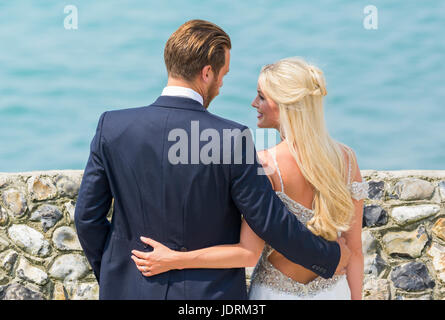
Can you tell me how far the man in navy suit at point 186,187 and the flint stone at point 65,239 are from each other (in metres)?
1.69

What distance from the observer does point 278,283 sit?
6.81 ft

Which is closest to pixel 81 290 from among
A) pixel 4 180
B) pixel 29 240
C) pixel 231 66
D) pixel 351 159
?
pixel 29 240

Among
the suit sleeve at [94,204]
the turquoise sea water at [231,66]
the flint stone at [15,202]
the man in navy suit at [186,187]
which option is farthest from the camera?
the turquoise sea water at [231,66]

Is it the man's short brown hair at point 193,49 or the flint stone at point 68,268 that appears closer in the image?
the man's short brown hair at point 193,49

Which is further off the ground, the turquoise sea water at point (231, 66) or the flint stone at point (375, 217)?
the turquoise sea water at point (231, 66)

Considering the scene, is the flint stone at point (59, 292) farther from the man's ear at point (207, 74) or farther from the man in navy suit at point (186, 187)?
the man's ear at point (207, 74)

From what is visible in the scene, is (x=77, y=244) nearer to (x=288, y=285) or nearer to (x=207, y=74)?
Result: (x=288, y=285)

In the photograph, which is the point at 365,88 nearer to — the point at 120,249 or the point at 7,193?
the point at 7,193

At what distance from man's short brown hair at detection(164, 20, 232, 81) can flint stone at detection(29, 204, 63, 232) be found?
6.54ft

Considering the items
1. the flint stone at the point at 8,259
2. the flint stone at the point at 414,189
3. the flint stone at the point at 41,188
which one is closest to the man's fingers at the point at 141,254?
the flint stone at the point at 41,188

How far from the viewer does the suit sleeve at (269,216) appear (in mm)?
1782

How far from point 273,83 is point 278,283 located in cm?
73

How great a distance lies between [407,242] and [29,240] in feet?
7.72
